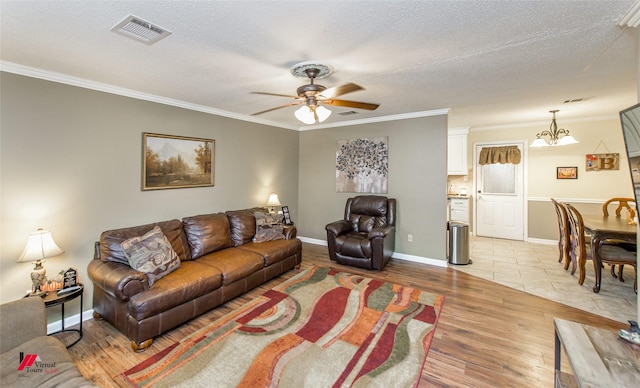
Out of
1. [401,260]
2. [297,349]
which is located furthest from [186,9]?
[401,260]

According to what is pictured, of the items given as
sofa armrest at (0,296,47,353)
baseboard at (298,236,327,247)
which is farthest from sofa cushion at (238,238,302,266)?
sofa armrest at (0,296,47,353)

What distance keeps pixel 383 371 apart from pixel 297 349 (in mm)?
711

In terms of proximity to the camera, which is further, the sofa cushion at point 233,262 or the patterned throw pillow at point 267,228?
the patterned throw pillow at point 267,228

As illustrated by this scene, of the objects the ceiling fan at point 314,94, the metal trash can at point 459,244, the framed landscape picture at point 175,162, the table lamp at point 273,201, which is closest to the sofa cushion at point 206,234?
the framed landscape picture at point 175,162

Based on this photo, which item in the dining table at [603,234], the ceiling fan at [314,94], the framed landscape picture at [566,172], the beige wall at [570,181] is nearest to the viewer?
the ceiling fan at [314,94]

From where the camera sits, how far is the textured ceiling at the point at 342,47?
167cm

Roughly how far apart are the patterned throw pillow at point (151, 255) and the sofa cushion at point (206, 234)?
0.51 metres

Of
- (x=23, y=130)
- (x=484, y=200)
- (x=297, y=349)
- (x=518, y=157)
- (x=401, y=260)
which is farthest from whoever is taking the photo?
(x=484, y=200)

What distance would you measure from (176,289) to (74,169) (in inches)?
67.7

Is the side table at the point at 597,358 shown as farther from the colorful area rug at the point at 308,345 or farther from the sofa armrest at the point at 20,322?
the sofa armrest at the point at 20,322

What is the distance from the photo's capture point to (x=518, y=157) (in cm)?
582

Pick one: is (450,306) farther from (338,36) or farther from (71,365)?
(71,365)

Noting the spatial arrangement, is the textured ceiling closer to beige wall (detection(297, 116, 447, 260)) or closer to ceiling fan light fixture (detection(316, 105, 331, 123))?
ceiling fan light fixture (detection(316, 105, 331, 123))

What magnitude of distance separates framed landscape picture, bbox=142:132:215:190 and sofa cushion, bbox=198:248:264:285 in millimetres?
1150
